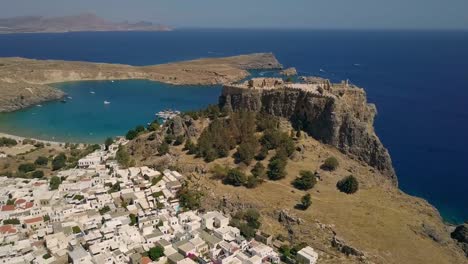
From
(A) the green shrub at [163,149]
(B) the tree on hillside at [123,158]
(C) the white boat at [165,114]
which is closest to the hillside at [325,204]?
(A) the green shrub at [163,149]

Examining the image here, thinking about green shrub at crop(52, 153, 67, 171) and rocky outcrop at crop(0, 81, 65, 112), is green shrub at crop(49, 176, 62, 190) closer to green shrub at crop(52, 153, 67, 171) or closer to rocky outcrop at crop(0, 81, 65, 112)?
green shrub at crop(52, 153, 67, 171)

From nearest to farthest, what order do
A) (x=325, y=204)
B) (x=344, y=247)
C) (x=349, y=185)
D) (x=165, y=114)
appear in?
(x=344, y=247) → (x=325, y=204) → (x=349, y=185) → (x=165, y=114)

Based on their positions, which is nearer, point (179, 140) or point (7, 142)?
point (179, 140)

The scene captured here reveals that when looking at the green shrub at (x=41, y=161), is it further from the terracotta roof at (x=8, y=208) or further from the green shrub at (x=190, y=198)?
the green shrub at (x=190, y=198)

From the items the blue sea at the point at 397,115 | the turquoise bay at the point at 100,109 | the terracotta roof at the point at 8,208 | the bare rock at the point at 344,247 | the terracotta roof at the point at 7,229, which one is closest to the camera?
the bare rock at the point at 344,247

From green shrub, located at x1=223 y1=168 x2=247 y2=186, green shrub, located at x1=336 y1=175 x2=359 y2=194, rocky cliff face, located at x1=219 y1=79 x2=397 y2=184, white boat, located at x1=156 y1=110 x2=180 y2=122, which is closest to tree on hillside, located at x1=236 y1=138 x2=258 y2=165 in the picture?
green shrub, located at x1=223 y1=168 x2=247 y2=186

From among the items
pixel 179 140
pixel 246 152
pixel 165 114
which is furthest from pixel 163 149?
pixel 165 114

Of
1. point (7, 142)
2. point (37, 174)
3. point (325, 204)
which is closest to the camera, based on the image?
point (325, 204)

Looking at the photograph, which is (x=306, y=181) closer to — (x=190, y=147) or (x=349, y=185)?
(x=349, y=185)
